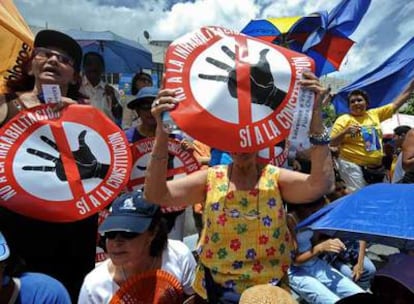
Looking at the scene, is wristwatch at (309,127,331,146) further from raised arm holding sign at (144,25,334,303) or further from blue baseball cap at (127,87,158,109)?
blue baseball cap at (127,87,158,109)

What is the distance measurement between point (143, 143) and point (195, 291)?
1120 millimetres

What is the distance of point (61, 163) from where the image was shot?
7.16 ft

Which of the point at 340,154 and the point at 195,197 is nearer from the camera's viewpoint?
the point at 195,197

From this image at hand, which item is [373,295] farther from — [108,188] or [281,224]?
[108,188]

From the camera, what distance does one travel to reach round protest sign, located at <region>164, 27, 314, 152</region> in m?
1.68

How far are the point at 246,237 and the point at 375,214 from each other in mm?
503

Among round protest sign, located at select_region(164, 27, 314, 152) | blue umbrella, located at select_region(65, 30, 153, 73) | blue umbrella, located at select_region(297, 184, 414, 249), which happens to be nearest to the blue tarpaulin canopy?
blue umbrella, located at select_region(65, 30, 153, 73)

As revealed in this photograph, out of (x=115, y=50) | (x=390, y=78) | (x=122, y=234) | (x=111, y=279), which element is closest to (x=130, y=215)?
(x=122, y=234)

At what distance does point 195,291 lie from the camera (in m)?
1.84

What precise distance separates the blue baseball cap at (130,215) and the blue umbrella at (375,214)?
26.3 inches

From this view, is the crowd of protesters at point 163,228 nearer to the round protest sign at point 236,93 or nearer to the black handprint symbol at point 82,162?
the round protest sign at point 236,93

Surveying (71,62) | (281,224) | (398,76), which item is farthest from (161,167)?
(398,76)

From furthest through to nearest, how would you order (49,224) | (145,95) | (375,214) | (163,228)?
(145,95) < (49,224) < (163,228) < (375,214)

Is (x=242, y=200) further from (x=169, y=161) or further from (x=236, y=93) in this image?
(x=169, y=161)
